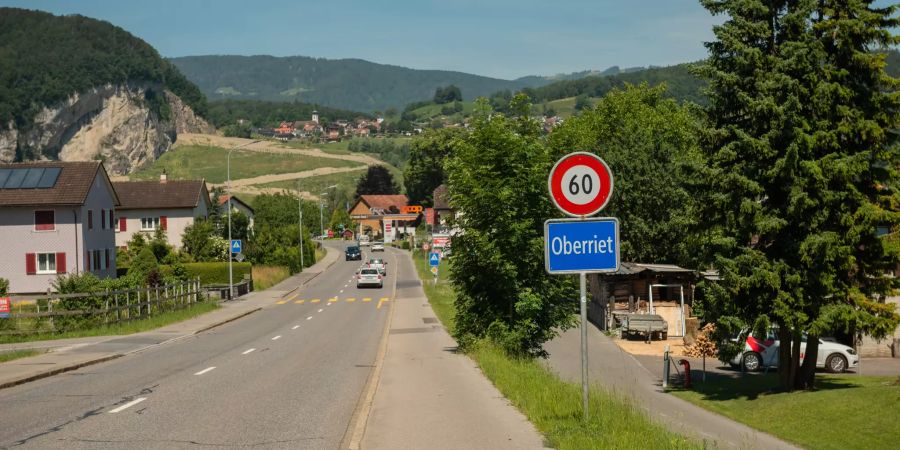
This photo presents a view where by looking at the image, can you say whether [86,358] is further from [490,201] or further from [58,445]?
[58,445]

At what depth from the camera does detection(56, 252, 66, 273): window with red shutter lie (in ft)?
192

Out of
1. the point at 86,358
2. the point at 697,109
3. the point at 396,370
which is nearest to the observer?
the point at 396,370

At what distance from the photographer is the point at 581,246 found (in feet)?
33.4

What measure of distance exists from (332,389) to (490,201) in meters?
6.81

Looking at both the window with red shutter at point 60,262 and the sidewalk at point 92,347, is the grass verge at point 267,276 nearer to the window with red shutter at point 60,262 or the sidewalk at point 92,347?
the window with red shutter at point 60,262

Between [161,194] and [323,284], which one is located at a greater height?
[161,194]

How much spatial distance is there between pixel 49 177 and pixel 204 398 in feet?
165

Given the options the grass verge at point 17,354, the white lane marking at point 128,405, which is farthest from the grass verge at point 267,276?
the white lane marking at point 128,405

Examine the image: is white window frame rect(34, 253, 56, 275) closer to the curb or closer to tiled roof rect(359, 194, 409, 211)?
the curb

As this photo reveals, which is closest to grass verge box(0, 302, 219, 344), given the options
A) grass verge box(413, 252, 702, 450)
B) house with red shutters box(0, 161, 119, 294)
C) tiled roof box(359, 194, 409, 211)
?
house with red shutters box(0, 161, 119, 294)

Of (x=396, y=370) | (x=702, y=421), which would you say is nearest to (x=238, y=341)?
(x=396, y=370)

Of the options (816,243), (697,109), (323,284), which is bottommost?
(323,284)

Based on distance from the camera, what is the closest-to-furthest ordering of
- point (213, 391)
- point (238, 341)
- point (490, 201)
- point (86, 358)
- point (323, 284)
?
point (213, 391) < point (490, 201) < point (86, 358) < point (238, 341) < point (323, 284)

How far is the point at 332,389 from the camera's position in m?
17.2
